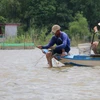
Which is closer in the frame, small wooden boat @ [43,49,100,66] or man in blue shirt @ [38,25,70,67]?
man in blue shirt @ [38,25,70,67]

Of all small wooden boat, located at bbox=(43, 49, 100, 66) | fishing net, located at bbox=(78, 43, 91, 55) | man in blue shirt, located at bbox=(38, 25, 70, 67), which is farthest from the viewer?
fishing net, located at bbox=(78, 43, 91, 55)

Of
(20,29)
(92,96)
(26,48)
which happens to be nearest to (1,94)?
(92,96)

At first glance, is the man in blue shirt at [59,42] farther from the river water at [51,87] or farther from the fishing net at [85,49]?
the river water at [51,87]

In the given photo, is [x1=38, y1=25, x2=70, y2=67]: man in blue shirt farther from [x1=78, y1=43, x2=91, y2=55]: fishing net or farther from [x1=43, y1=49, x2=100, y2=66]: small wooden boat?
[x1=78, y1=43, x2=91, y2=55]: fishing net

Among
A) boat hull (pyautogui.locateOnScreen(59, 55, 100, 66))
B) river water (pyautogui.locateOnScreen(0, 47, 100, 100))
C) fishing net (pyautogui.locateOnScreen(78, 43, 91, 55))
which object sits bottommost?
river water (pyautogui.locateOnScreen(0, 47, 100, 100))

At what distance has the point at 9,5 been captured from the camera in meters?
48.5

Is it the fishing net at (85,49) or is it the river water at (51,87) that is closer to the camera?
the river water at (51,87)

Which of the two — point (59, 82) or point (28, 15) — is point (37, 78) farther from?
point (28, 15)

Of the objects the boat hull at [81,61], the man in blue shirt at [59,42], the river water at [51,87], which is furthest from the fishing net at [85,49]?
the river water at [51,87]

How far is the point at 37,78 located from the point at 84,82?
1.29 meters

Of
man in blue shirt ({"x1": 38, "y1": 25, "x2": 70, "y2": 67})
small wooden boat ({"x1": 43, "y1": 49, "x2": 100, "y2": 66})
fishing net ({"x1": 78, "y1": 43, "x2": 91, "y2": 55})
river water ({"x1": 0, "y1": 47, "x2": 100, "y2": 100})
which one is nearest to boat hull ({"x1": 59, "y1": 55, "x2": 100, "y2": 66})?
small wooden boat ({"x1": 43, "y1": 49, "x2": 100, "y2": 66})

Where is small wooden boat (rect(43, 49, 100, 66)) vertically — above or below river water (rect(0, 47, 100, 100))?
above

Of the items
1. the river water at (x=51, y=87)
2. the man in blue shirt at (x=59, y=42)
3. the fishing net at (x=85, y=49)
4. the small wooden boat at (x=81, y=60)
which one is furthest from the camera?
the fishing net at (x=85, y=49)

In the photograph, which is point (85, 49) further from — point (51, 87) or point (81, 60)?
point (51, 87)
